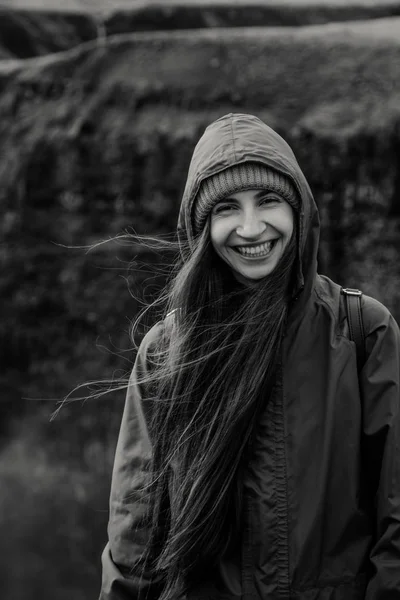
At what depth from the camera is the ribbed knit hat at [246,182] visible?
1874 millimetres

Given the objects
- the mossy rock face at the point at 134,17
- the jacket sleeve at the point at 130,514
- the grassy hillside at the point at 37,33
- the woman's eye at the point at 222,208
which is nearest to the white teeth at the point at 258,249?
the woman's eye at the point at 222,208

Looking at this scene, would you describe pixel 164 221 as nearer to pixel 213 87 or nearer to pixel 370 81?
pixel 213 87

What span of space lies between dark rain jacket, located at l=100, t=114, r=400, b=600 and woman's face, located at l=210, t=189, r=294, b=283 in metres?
0.06

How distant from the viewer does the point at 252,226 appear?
1875 mm

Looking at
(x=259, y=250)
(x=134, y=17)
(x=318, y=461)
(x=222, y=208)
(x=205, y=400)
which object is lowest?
(x=318, y=461)

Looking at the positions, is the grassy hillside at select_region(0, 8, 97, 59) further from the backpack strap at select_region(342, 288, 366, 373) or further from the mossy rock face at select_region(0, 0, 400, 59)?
the backpack strap at select_region(342, 288, 366, 373)

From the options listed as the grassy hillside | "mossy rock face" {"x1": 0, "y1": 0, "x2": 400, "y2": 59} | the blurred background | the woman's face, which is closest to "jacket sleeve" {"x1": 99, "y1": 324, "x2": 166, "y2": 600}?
the woman's face

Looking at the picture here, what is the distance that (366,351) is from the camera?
1.85m

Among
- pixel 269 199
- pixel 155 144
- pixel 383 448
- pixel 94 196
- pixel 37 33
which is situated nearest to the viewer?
pixel 383 448

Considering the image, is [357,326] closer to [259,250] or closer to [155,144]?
[259,250]

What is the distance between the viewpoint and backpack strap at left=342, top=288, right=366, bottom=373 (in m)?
1.85

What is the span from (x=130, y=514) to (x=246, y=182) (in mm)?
871

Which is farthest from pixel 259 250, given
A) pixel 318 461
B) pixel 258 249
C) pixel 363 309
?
pixel 318 461

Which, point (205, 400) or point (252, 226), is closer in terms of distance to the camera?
point (252, 226)
